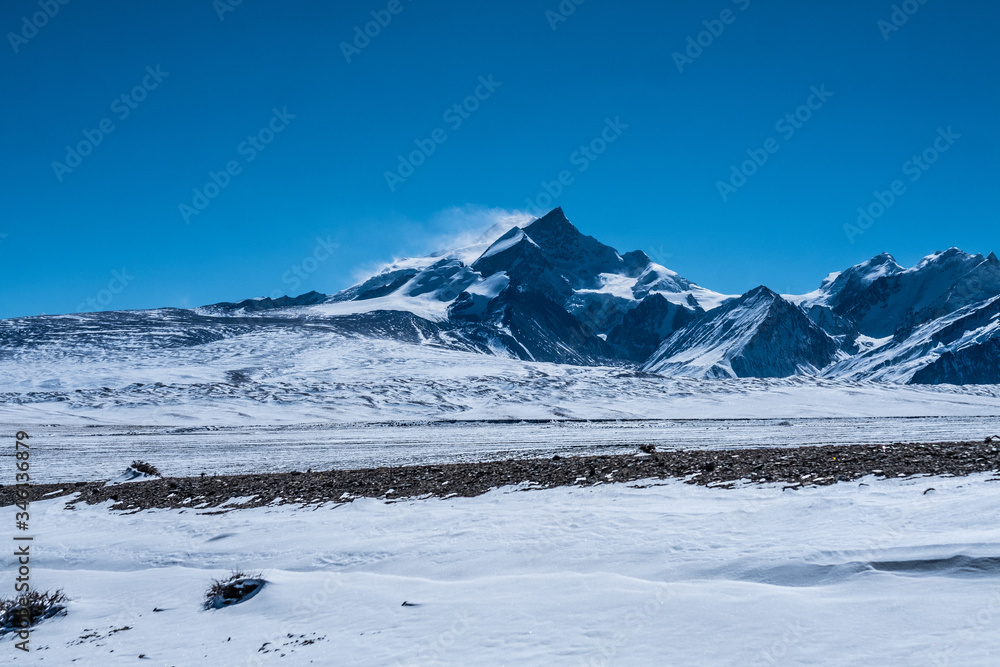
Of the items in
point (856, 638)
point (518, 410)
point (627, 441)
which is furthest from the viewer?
point (518, 410)

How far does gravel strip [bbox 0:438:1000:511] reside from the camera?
42.4ft

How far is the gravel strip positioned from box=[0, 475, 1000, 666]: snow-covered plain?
1.09m

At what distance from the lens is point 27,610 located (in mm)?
9586

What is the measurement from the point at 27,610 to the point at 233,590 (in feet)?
9.90

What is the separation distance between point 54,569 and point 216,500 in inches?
151

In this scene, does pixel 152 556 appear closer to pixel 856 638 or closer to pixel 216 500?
pixel 216 500

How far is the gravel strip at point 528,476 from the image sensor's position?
Result: 1291cm

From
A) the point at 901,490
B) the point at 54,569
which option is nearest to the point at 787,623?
the point at 901,490

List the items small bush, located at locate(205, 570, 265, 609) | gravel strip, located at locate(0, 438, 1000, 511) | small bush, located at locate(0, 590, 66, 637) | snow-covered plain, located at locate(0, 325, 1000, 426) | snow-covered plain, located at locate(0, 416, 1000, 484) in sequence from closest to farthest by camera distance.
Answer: small bush, located at locate(205, 570, 265, 609)
small bush, located at locate(0, 590, 66, 637)
gravel strip, located at locate(0, 438, 1000, 511)
snow-covered plain, located at locate(0, 416, 1000, 484)
snow-covered plain, located at locate(0, 325, 1000, 426)

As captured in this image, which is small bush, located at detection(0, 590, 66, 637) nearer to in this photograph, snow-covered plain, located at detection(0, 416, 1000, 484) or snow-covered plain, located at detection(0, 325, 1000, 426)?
snow-covered plain, located at detection(0, 416, 1000, 484)

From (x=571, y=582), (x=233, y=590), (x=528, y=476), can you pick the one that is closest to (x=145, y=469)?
(x=528, y=476)

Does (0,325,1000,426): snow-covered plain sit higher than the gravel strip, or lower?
higher

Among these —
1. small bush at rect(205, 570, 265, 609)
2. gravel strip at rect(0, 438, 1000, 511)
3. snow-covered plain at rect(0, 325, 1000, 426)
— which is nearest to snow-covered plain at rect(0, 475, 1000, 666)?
small bush at rect(205, 570, 265, 609)

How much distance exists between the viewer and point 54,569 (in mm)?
12000
